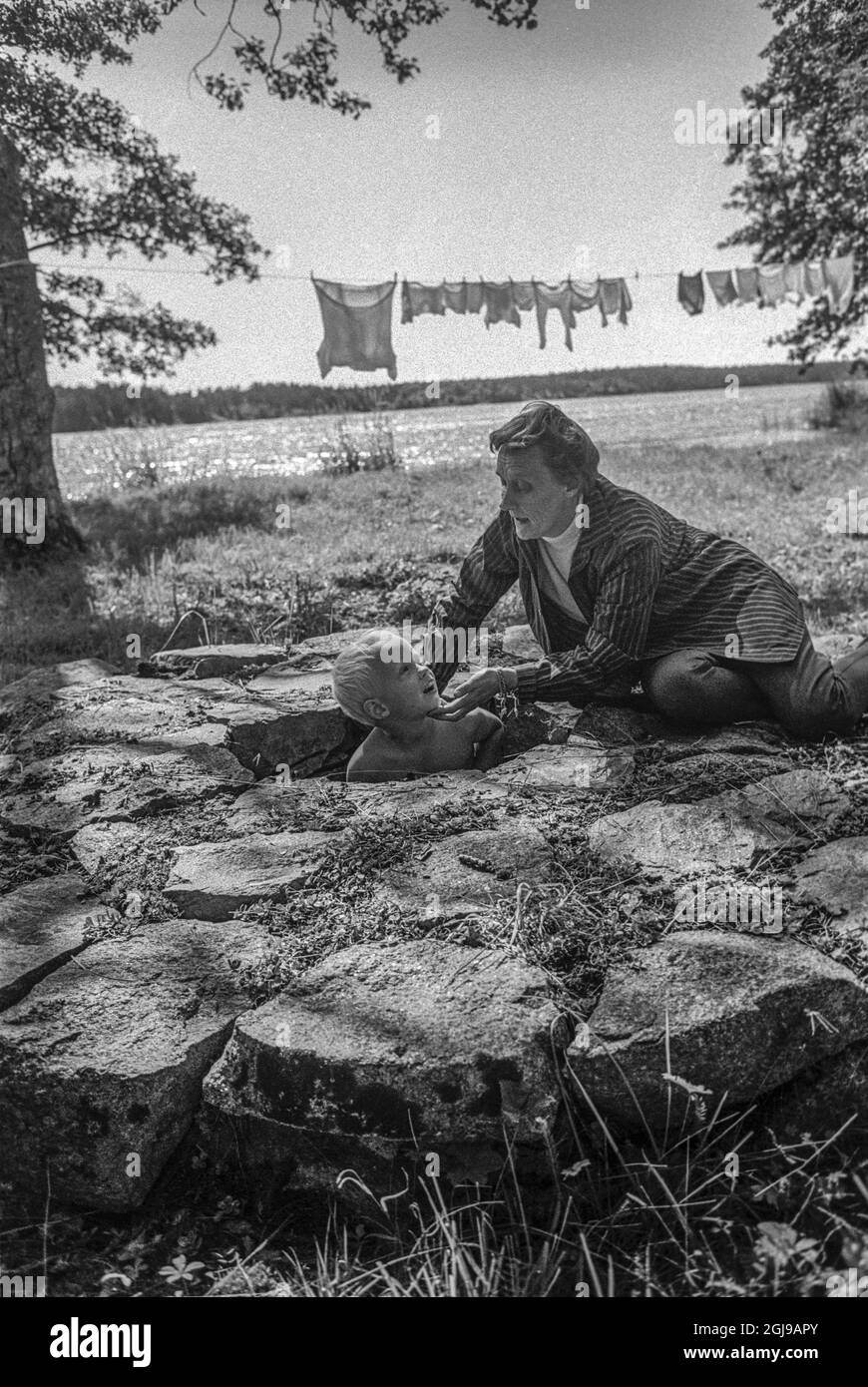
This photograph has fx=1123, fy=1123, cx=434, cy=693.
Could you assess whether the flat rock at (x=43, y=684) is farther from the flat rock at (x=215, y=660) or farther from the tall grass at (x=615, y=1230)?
the tall grass at (x=615, y=1230)

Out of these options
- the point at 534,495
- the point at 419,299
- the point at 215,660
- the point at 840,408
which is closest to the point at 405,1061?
the point at 534,495

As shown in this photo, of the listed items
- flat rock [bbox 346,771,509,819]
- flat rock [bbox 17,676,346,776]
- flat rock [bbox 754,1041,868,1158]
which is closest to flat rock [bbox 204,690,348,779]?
flat rock [bbox 17,676,346,776]

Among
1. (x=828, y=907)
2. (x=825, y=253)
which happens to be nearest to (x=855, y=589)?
(x=828, y=907)

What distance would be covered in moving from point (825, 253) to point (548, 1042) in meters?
15.0

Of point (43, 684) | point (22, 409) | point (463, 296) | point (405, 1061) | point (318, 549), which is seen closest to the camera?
point (405, 1061)

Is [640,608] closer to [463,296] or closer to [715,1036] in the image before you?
[715,1036]

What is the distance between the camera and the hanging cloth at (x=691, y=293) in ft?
46.0

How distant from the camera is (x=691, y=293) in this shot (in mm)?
14117

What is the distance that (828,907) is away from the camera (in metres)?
2.61

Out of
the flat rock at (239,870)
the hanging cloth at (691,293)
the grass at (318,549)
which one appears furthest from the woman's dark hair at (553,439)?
the hanging cloth at (691,293)

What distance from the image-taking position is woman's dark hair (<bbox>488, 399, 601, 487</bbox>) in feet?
11.4

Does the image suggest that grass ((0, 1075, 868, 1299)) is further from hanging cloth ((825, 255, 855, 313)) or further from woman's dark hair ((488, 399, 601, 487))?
hanging cloth ((825, 255, 855, 313))

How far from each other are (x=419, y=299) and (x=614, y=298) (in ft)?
8.52
